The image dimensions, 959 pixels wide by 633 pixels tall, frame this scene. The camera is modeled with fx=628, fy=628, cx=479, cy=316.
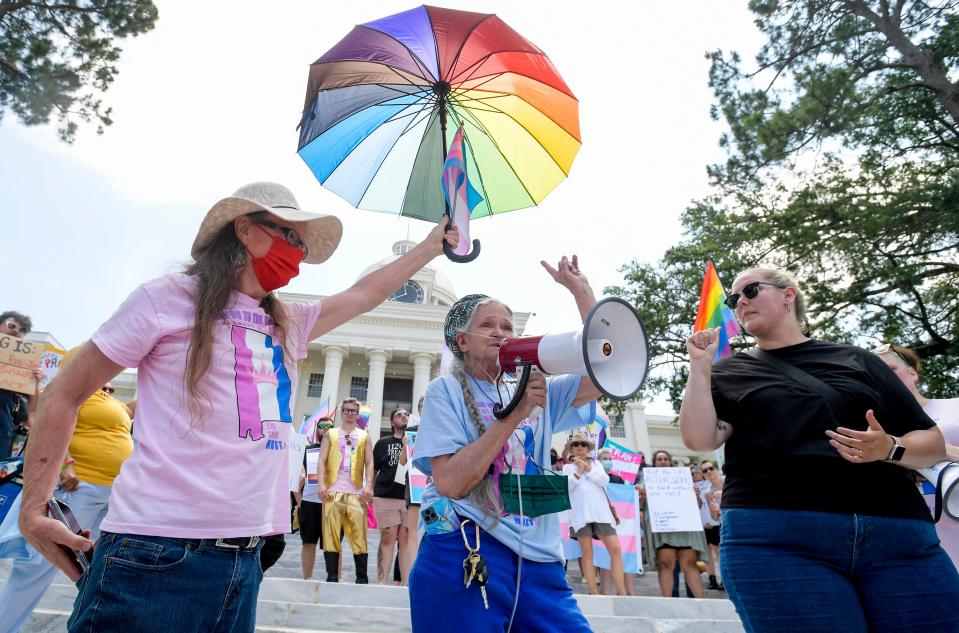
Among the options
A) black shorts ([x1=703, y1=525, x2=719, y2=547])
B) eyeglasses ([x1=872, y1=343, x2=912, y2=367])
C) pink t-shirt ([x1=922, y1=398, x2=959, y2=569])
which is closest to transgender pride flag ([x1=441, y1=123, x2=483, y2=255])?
pink t-shirt ([x1=922, y1=398, x2=959, y2=569])

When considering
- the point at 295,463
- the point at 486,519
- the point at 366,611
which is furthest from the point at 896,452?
the point at 295,463

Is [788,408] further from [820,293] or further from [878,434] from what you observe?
[820,293]

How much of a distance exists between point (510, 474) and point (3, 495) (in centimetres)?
366

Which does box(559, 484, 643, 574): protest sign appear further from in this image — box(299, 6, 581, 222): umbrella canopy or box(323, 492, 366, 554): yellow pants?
box(299, 6, 581, 222): umbrella canopy

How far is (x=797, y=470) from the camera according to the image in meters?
2.15

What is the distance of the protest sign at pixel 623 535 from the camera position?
7.99 metres

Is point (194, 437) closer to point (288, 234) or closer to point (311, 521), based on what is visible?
point (288, 234)

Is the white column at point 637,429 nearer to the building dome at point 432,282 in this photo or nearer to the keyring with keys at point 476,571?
the building dome at point 432,282

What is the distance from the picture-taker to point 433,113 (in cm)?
328

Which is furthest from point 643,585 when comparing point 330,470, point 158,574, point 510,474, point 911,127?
point 911,127

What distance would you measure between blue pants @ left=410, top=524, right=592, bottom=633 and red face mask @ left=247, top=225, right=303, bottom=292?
96 cm

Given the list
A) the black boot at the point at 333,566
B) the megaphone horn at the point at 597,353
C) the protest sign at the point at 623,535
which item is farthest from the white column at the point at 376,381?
the megaphone horn at the point at 597,353

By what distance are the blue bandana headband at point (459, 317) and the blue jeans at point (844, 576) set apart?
1.22 m

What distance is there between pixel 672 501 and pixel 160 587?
814cm
